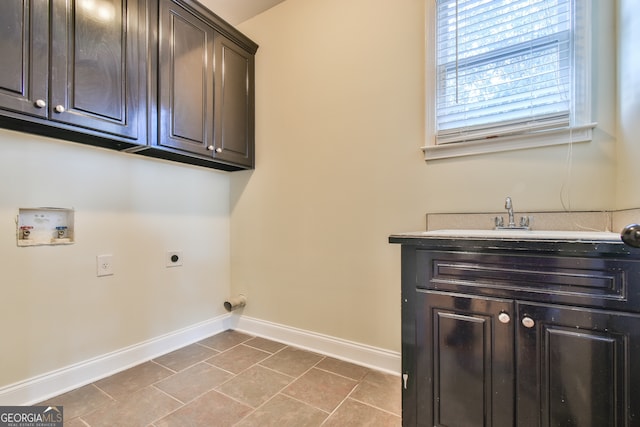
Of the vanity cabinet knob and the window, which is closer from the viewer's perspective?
the vanity cabinet knob

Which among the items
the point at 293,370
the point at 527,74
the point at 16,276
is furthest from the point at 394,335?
the point at 16,276

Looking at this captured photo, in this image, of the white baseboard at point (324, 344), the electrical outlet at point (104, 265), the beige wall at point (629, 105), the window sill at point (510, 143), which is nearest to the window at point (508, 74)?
the window sill at point (510, 143)

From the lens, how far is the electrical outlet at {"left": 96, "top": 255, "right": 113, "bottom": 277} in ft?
5.74

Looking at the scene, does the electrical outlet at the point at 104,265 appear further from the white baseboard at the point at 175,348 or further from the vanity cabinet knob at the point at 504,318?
the vanity cabinet knob at the point at 504,318

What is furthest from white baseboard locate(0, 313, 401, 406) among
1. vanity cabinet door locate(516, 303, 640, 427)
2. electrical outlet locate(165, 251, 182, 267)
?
vanity cabinet door locate(516, 303, 640, 427)

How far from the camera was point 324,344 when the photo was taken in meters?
2.03

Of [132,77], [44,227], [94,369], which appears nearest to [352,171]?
[132,77]

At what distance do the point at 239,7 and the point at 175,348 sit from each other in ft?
8.75

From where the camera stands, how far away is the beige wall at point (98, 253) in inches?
57.2

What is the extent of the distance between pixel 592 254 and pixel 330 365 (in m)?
1.53

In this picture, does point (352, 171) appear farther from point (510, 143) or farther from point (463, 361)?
point (463, 361)

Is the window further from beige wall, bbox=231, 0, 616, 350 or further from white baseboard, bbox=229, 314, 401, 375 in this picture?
white baseboard, bbox=229, 314, 401, 375

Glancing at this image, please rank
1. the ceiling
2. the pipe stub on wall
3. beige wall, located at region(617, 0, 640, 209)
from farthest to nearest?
the pipe stub on wall → the ceiling → beige wall, located at region(617, 0, 640, 209)

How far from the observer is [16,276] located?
1450mm
